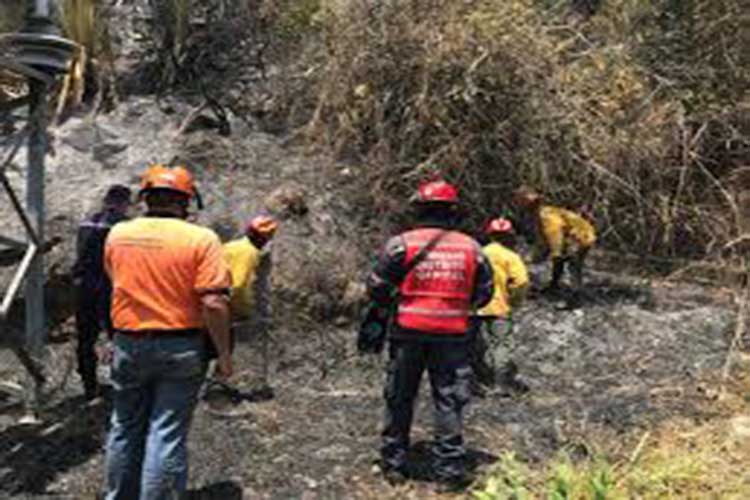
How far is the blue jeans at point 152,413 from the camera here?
14.2 ft

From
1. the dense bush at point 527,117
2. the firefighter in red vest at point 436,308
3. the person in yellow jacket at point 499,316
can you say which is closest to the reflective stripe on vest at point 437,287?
the firefighter in red vest at point 436,308

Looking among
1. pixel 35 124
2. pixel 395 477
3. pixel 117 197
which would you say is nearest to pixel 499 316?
pixel 395 477

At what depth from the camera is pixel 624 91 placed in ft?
32.3

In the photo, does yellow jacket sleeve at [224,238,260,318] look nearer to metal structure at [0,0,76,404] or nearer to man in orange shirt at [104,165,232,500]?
metal structure at [0,0,76,404]

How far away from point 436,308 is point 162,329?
1.42m

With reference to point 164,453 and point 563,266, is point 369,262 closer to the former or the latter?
point 563,266

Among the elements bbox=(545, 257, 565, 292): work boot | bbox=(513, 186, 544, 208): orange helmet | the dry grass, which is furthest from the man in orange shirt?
bbox=(545, 257, 565, 292): work boot

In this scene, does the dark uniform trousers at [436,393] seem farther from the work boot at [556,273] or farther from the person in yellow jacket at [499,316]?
the work boot at [556,273]

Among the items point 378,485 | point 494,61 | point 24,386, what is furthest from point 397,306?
point 494,61

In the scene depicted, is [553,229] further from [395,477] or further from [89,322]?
[89,322]

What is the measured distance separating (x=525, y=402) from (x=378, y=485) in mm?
1855

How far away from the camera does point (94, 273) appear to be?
6047mm

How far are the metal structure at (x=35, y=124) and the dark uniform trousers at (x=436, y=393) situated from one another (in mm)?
2256

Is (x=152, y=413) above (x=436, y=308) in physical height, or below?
below
